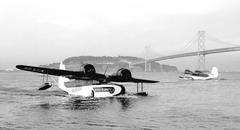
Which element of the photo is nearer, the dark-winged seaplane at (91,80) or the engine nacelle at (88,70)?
the dark-winged seaplane at (91,80)

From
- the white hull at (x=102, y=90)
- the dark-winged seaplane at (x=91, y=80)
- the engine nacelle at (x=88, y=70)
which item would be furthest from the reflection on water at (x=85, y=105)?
the engine nacelle at (x=88, y=70)

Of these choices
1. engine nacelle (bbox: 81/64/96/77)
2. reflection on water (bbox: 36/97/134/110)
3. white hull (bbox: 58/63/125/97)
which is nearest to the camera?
reflection on water (bbox: 36/97/134/110)

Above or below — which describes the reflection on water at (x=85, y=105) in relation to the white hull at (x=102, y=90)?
below

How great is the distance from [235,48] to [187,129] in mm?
92382

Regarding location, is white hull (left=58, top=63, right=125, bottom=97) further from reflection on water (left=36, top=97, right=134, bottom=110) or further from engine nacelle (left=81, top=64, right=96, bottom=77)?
engine nacelle (left=81, top=64, right=96, bottom=77)

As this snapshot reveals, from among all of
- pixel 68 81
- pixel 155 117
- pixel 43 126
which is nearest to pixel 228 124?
pixel 155 117

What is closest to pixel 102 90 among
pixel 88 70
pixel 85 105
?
pixel 88 70

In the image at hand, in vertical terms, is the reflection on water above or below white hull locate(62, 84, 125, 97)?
below

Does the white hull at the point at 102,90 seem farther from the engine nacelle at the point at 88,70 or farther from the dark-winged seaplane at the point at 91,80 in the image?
the engine nacelle at the point at 88,70

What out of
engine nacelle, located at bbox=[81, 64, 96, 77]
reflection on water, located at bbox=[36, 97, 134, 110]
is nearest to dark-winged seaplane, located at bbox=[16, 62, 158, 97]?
engine nacelle, located at bbox=[81, 64, 96, 77]

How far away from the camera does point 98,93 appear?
99.8 feet

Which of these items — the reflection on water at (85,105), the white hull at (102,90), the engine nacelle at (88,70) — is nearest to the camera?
the reflection on water at (85,105)

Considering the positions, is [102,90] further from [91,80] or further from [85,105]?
[85,105]

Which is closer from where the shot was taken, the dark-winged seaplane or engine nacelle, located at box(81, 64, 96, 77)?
the dark-winged seaplane
